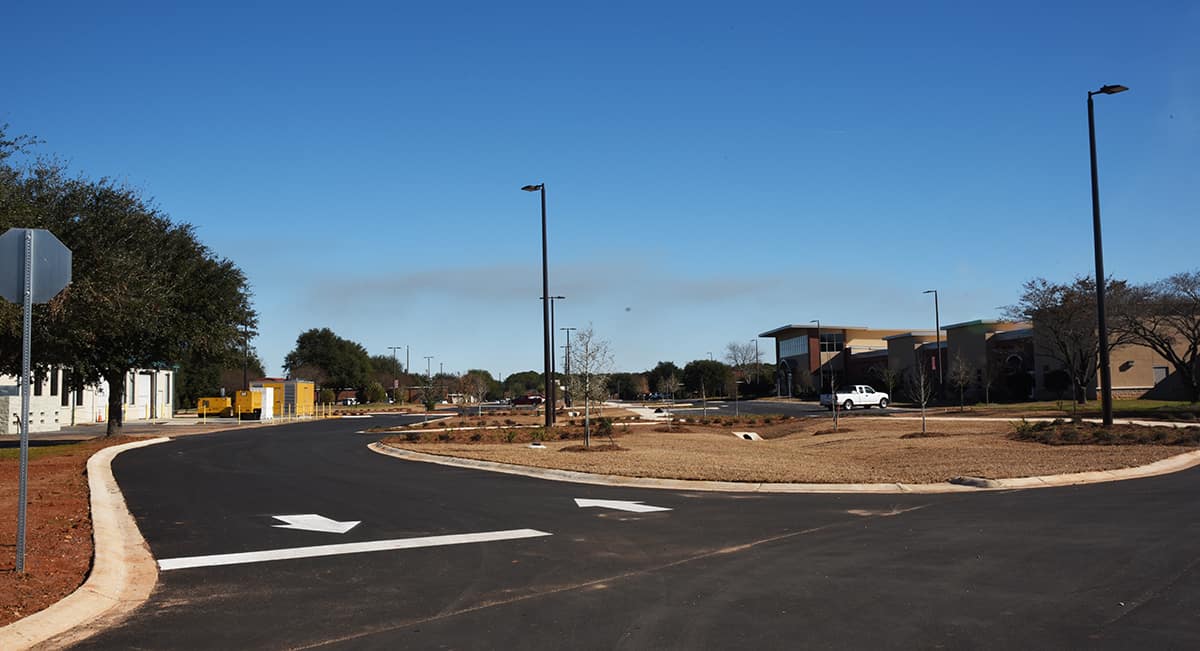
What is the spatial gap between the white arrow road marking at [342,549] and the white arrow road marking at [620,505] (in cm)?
214

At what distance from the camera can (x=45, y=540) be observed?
32.4 ft

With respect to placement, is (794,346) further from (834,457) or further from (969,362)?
(834,457)

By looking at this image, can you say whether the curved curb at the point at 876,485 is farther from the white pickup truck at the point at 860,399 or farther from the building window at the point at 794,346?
the building window at the point at 794,346

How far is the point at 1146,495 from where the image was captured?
42.2 ft

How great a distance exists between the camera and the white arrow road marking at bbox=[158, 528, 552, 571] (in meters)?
8.87

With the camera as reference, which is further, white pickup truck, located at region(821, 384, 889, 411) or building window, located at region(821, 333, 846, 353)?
building window, located at region(821, 333, 846, 353)

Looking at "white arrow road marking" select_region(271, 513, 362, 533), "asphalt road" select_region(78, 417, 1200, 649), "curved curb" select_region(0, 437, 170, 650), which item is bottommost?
"asphalt road" select_region(78, 417, 1200, 649)

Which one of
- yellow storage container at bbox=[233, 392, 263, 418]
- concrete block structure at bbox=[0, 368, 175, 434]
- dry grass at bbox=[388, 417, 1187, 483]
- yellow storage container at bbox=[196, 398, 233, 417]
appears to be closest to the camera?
dry grass at bbox=[388, 417, 1187, 483]

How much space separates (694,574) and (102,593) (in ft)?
16.5

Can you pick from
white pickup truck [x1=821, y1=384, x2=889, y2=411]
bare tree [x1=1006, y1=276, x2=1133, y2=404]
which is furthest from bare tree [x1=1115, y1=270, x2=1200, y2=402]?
white pickup truck [x1=821, y1=384, x2=889, y2=411]

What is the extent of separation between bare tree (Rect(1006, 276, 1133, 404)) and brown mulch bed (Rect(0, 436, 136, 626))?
40.2m

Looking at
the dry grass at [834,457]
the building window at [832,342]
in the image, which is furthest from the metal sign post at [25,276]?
the building window at [832,342]

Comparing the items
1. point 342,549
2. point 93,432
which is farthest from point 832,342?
point 342,549

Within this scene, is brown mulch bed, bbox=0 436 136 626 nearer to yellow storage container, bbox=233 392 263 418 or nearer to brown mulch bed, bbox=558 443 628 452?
brown mulch bed, bbox=558 443 628 452
